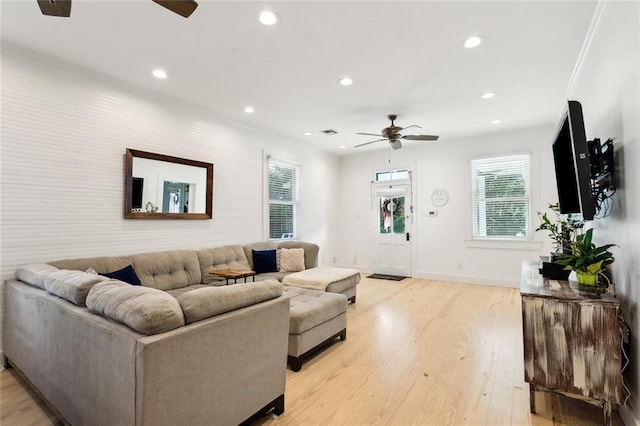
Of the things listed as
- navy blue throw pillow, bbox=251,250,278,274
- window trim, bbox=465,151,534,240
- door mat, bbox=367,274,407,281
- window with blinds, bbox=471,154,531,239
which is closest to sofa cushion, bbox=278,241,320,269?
navy blue throw pillow, bbox=251,250,278,274

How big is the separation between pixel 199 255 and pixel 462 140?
521cm

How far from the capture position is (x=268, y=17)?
7.89 ft

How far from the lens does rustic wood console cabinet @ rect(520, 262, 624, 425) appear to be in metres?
1.79

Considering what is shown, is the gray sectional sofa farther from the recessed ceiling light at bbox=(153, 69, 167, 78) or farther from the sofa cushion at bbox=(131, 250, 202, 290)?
the recessed ceiling light at bbox=(153, 69, 167, 78)

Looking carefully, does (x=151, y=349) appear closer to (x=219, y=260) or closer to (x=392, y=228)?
(x=219, y=260)

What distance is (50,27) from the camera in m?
2.54

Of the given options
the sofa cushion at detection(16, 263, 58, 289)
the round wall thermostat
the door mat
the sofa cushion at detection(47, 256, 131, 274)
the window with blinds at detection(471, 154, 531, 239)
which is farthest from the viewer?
the door mat

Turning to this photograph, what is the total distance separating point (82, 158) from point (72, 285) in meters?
1.97

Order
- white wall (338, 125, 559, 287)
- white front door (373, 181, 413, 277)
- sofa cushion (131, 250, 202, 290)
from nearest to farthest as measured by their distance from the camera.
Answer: sofa cushion (131, 250, 202, 290) → white wall (338, 125, 559, 287) → white front door (373, 181, 413, 277)

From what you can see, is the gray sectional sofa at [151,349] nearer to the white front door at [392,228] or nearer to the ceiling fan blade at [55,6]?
the ceiling fan blade at [55,6]

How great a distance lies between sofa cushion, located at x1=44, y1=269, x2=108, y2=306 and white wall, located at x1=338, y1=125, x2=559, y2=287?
5795 mm

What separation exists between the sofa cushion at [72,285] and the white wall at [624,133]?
10.3 ft

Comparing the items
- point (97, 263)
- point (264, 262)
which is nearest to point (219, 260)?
point (264, 262)

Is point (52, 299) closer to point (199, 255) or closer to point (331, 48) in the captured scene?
point (199, 255)
